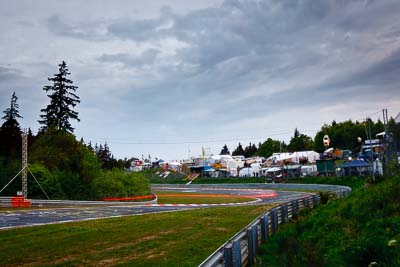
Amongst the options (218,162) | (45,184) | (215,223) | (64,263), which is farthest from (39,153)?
(218,162)

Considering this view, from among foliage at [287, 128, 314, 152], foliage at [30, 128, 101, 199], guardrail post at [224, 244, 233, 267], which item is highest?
foliage at [287, 128, 314, 152]

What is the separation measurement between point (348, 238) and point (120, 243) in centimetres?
788

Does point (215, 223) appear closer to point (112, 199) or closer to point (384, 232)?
point (384, 232)

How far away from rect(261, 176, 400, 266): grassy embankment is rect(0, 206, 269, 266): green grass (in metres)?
2.39

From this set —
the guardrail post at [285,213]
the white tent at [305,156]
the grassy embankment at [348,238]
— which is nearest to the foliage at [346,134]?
the white tent at [305,156]

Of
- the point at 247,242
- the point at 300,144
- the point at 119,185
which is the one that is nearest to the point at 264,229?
the point at 247,242

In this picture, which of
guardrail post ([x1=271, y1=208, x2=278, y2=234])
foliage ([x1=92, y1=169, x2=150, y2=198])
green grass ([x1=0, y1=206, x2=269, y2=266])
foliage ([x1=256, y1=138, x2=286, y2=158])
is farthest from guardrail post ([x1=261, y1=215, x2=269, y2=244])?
foliage ([x1=256, y1=138, x2=286, y2=158])

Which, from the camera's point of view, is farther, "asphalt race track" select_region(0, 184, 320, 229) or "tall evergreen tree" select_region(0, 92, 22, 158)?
"tall evergreen tree" select_region(0, 92, 22, 158)

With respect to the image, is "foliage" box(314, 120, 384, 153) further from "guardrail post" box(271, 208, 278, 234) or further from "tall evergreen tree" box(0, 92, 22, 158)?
"guardrail post" box(271, 208, 278, 234)

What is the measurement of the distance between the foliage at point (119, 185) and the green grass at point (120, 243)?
985 inches

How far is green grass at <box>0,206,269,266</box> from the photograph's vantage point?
1175 cm

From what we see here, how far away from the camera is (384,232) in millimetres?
9195

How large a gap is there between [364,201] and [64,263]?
853cm

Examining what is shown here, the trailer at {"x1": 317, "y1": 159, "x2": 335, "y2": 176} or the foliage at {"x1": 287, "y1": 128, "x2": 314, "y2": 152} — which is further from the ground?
the foliage at {"x1": 287, "y1": 128, "x2": 314, "y2": 152}
